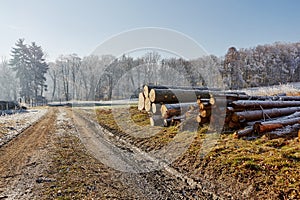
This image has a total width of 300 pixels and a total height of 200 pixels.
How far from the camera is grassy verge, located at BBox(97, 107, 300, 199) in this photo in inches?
136

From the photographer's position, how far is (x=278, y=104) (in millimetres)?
8148

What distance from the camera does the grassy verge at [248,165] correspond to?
3453 millimetres

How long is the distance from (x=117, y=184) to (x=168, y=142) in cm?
293

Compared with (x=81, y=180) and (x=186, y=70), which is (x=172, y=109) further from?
(x=186, y=70)

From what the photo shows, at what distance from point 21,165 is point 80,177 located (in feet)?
6.20

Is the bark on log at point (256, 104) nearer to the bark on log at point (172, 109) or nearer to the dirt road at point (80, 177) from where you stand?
the bark on log at point (172, 109)

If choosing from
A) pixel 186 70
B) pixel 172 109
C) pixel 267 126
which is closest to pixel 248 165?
pixel 267 126

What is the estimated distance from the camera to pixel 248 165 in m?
4.19

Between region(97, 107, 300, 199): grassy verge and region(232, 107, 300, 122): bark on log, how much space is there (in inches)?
29.9

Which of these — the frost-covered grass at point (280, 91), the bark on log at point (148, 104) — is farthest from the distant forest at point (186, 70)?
the bark on log at point (148, 104)

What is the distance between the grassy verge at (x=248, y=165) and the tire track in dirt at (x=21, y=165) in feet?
10.6

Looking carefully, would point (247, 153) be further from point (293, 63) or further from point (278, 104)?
point (293, 63)

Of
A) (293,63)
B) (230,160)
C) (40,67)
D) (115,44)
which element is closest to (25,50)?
(40,67)

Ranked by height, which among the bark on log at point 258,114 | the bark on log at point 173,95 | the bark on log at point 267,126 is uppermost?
the bark on log at point 173,95
